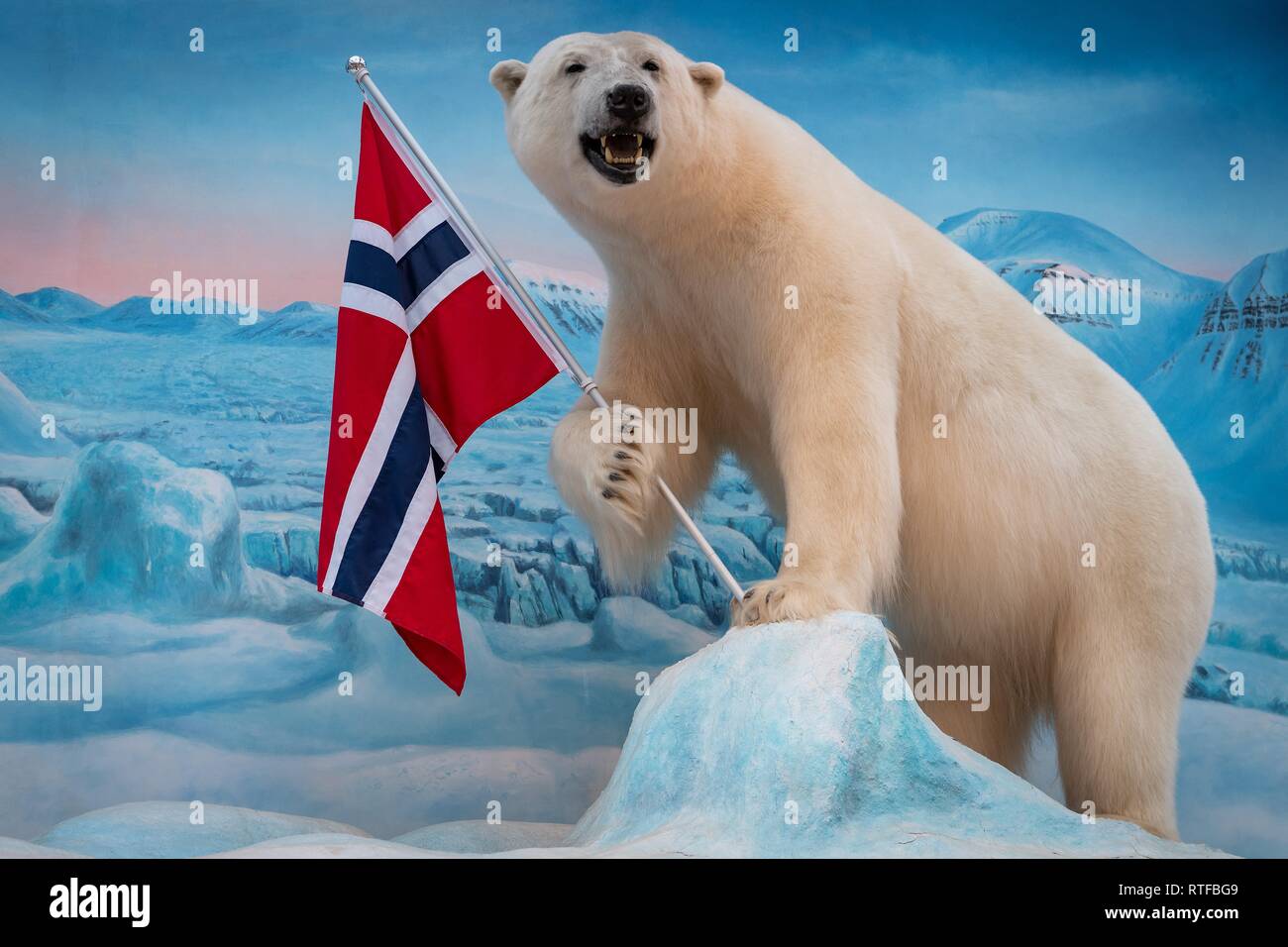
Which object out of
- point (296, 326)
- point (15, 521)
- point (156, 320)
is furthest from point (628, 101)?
point (15, 521)

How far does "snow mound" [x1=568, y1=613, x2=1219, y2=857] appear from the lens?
432cm

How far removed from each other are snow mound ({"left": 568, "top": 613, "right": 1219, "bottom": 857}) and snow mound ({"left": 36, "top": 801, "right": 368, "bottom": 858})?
2.25 m

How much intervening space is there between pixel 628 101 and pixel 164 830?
4.14 metres

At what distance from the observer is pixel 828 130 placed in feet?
30.3

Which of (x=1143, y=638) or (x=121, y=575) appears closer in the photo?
(x=1143, y=638)

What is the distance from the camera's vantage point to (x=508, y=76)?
5.26 m

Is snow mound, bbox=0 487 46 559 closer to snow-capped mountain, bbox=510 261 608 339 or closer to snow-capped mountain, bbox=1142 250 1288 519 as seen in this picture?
snow-capped mountain, bbox=510 261 608 339

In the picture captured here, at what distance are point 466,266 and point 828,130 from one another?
15.2ft

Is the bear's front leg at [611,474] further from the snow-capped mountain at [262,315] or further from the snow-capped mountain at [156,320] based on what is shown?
the snow-capped mountain at [156,320]

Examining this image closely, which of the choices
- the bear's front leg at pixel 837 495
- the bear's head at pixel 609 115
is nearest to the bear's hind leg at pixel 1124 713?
the bear's front leg at pixel 837 495

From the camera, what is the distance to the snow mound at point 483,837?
658cm
